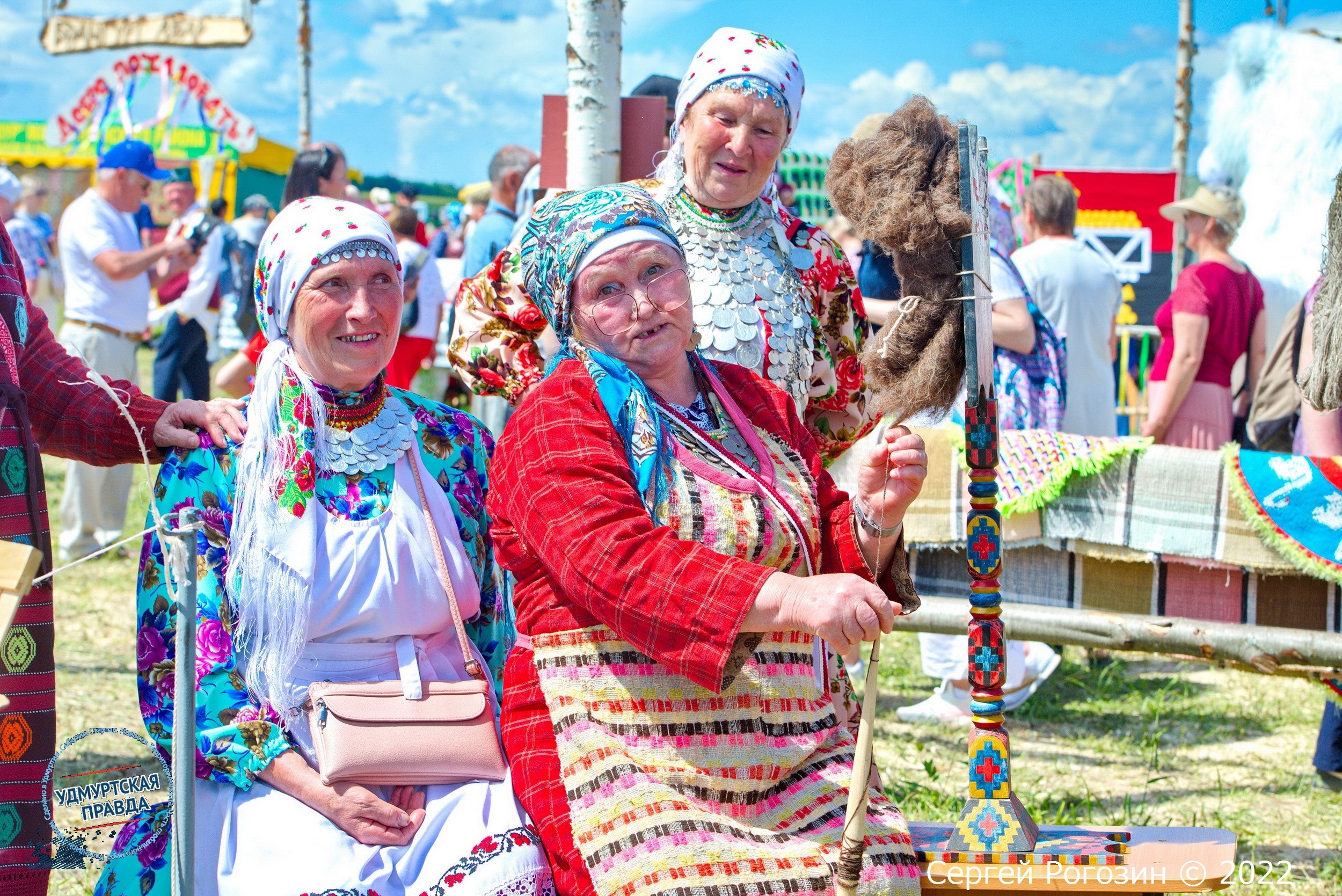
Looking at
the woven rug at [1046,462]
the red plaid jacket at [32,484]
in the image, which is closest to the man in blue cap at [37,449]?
the red plaid jacket at [32,484]

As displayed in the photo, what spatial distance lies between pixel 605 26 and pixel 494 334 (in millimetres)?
1276

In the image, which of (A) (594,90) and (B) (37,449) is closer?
(B) (37,449)

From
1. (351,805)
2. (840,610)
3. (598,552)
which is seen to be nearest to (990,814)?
(840,610)

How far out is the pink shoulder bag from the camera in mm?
2076

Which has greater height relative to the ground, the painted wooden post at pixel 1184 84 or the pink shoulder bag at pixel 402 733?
the painted wooden post at pixel 1184 84

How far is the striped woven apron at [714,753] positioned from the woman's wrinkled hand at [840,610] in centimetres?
15

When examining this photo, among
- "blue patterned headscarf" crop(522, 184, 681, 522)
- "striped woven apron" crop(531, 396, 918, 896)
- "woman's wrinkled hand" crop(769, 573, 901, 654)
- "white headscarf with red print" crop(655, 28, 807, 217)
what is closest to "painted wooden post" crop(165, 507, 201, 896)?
"striped woven apron" crop(531, 396, 918, 896)

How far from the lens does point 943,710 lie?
15.8 ft

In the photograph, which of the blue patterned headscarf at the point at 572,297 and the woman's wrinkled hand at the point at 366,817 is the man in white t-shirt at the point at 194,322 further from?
the woman's wrinkled hand at the point at 366,817

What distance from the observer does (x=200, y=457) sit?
2.29 meters

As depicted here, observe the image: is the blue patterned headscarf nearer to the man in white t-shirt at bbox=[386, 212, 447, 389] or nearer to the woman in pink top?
the woman in pink top

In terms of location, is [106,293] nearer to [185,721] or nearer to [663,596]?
[185,721]

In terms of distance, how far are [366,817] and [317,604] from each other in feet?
1.30

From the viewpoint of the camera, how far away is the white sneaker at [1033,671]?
5023 mm
